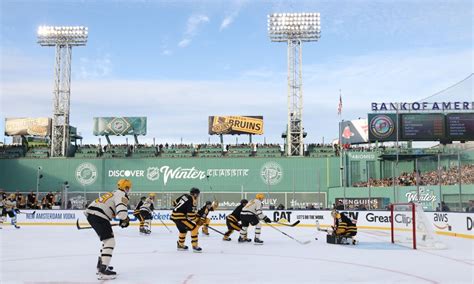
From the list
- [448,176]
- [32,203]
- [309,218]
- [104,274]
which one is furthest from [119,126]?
[104,274]

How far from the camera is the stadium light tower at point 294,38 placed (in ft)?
140

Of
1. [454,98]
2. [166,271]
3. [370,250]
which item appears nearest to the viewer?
[166,271]

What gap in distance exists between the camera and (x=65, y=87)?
45.2 metres

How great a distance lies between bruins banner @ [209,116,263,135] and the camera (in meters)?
44.7

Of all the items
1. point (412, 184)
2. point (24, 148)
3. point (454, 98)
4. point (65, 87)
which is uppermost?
point (65, 87)

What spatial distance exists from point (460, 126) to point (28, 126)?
132ft

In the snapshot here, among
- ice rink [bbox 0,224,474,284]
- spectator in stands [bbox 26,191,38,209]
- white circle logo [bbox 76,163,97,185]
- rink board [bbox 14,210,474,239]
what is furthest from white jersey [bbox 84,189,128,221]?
white circle logo [bbox 76,163,97,185]

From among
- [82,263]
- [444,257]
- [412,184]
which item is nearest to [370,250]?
[444,257]

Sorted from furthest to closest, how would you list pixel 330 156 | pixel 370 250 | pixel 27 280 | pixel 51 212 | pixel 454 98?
pixel 330 156
pixel 454 98
pixel 51 212
pixel 370 250
pixel 27 280

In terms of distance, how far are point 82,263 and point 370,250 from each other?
6932mm

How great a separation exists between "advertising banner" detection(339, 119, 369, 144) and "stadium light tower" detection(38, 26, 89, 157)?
2576 centimetres

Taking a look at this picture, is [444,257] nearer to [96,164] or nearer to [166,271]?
[166,271]

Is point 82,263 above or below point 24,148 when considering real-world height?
below

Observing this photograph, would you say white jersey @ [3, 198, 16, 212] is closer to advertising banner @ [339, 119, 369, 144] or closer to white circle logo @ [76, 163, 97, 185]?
white circle logo @ [76, 163, 97, 185]
